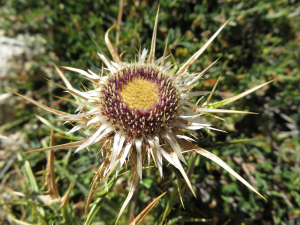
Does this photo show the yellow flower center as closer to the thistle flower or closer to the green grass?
the thistle flower

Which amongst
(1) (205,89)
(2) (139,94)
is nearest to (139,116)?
(2) (139,94)

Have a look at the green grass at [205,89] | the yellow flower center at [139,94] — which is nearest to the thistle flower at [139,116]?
the yellow flower center at [139,94]

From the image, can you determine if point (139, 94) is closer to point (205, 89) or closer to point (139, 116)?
point (139, 116)

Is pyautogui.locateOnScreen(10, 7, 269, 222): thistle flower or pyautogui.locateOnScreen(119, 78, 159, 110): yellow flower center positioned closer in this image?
pyautogui.locateOnScreen(10, 7, 269, 222): thistle flower

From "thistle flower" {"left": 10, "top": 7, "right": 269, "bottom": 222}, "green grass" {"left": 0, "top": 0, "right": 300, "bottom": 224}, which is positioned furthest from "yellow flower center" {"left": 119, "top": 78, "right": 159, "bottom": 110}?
"green grass" {"left": 0, "top": 0, "right": 300, "bottom": 224}

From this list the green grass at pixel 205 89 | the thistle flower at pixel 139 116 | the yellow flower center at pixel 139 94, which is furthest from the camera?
the green grass at pixel 205 89

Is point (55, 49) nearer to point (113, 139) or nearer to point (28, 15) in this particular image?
point (28, 15)

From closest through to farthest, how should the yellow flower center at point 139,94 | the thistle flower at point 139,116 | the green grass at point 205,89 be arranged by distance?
the thistle flower at point 139,116, the yellow flower center at point 139,94, the green grass at point 205,89

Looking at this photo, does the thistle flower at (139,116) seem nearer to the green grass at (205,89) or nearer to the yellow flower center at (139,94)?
the yellow flower center at (139,94)

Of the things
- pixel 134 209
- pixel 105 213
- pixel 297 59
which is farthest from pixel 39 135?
pixel 297 59
